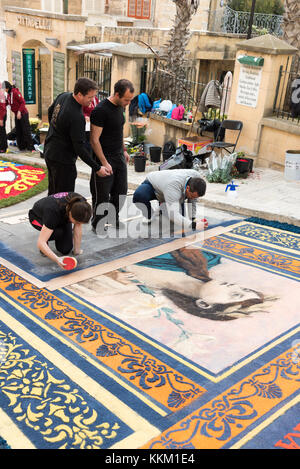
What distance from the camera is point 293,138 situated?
28.4 feet

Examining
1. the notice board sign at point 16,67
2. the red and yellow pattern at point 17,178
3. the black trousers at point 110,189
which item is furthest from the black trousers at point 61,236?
the notice board sign at point 16,67

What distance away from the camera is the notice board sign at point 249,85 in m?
8.98

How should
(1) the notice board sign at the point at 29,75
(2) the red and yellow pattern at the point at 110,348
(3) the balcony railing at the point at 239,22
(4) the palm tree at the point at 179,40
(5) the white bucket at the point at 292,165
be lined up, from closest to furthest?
(2) the red and yellow pattern at the point at 110,348
(5) the white bucket at the point at 292,165
(4) the palm tree at the point at 179,40
(1) the notice board sign at the point at 29,75
(3) the balcony railing at the point at 239,22

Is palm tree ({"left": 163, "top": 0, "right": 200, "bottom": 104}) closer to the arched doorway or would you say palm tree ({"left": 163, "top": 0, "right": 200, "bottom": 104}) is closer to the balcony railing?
the arched doorway

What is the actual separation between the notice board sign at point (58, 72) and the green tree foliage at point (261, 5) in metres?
15.7

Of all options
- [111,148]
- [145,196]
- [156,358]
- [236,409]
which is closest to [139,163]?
[145,196]

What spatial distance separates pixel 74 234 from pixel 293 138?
510 cm

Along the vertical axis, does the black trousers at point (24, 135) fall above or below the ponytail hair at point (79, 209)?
below

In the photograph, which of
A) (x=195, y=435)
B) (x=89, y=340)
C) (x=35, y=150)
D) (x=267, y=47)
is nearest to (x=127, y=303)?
(x=89, y=340)

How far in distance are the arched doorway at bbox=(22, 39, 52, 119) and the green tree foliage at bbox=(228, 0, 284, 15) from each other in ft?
46.7

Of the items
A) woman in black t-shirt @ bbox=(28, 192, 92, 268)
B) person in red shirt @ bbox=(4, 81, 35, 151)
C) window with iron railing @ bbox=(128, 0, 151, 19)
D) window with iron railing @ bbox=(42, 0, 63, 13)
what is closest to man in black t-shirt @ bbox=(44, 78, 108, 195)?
woman in black t-shirt @ bbox=(28, 192, 92, 268)

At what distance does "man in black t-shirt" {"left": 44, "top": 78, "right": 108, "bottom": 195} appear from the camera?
505cm

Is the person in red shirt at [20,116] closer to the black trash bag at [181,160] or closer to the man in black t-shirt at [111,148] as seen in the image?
the black trash bag at [181,160]
